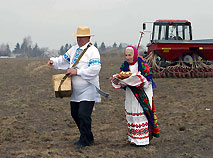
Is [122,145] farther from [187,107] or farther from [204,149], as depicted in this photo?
[187,107]

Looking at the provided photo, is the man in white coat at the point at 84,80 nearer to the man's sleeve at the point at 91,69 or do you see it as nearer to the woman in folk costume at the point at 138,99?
the man's sleeve at the point at 91,69

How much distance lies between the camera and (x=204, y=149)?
196 inches

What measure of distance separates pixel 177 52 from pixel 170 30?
1923 mm

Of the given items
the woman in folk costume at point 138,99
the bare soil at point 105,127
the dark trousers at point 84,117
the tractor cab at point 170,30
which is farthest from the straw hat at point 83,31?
the tractor cab at point 170,30

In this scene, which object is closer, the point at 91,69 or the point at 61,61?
the point at 91,69

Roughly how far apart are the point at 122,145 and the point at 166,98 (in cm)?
546

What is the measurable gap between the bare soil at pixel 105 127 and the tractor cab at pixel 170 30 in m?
6.02

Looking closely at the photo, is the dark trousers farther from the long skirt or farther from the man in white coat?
the long skirt

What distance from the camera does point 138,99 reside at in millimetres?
4988

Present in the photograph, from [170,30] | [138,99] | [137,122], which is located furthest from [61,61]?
[170,30]

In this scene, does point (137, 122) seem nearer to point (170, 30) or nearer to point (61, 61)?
point (61, 61)

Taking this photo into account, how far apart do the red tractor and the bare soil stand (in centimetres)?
407

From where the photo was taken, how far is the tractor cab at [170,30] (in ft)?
56.5

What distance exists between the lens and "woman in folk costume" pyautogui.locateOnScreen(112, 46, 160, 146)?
4973mm
